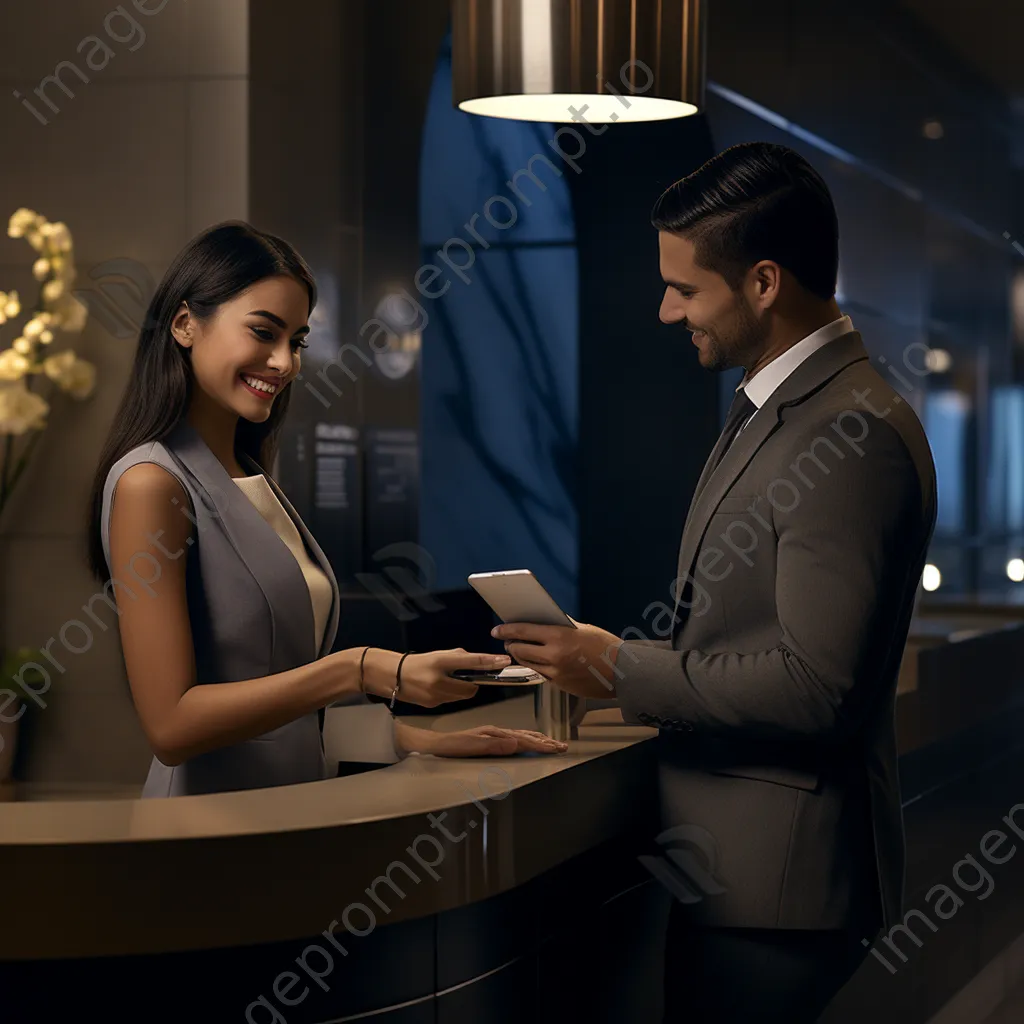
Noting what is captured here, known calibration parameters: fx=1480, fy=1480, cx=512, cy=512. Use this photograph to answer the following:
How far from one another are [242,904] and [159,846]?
0.12 m

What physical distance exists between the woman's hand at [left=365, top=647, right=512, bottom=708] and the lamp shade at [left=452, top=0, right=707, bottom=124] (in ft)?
3.57

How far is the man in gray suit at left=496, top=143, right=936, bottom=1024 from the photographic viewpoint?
1929mm

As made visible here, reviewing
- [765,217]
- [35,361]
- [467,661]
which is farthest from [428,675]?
[35,361]

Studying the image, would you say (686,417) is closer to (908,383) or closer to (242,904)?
(908,383)

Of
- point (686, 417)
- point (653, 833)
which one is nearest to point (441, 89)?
point (686, 417)

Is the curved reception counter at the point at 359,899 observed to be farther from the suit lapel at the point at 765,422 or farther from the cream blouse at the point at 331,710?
the suit lapel at the point at 765,422

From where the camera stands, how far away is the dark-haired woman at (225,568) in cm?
211

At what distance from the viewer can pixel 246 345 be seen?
2.35 meters

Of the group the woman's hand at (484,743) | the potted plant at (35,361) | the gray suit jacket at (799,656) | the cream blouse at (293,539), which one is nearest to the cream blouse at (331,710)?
the cream blouse at (293,539)

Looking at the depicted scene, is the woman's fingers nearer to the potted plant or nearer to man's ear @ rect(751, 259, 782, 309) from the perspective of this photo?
man's ear @ rect(751, 259, 782, 309)

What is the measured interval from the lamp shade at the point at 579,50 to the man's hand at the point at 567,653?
1.02m

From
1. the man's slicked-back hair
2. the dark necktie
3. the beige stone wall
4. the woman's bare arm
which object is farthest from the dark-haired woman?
the beige stone wall

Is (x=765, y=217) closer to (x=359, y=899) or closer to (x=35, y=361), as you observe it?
(x=359, y=899)

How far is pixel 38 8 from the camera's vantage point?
15.9ft
